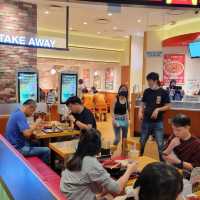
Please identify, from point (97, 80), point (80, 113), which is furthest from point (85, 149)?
point (97, 80)

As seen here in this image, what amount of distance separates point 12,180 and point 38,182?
1.12m

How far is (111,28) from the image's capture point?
10.9 m

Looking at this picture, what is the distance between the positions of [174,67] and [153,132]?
5.90 meters

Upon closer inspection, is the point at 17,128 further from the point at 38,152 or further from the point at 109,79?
the point at 109,79

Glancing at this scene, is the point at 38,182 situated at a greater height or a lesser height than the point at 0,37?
lesser

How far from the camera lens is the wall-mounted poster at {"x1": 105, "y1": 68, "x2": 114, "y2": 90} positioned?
15991mm

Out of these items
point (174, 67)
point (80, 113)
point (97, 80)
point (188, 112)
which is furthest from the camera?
point (97, 80)

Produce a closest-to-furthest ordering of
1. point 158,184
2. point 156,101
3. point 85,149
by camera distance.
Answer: point 158,184 < point 85,149 < point 156,101

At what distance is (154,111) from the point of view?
15.7ft

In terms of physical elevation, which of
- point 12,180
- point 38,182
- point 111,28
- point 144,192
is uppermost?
point 111,28

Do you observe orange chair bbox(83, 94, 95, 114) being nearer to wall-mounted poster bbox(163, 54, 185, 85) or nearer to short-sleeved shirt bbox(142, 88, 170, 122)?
wall-mounted poster bbox(163, 54, 185, 85)

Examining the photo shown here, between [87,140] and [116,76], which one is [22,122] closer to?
[87,140]

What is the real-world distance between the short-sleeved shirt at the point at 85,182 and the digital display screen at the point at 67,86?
14.3 feet

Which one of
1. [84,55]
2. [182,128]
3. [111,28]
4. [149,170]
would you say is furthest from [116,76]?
[149,170]
